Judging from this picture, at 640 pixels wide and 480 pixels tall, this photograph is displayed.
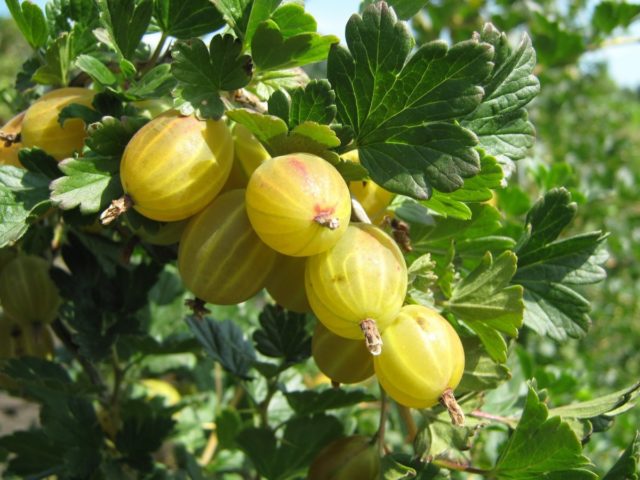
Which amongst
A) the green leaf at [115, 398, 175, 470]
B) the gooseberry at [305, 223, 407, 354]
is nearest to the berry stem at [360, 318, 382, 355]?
the gooseberry at [305, 223, 407, 354]

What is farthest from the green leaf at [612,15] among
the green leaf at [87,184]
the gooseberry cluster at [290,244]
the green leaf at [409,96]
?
the green leaf at [87,184]

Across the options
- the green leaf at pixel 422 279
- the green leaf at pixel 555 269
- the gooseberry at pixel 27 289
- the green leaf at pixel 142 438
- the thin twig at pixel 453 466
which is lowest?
the green leaf at pixel 142 438

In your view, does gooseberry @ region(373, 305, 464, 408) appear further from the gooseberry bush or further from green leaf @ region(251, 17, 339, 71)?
green leaf @ region(251, 17, 339, 71)

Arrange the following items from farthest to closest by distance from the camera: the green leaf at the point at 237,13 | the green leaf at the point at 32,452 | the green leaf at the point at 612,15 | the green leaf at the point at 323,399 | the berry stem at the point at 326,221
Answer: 1. the green leaf at the point at 612,15
2. the green leaf at the point at 32,452
3. the green leaf at the point at 323,399
4. the green leaf at the point at 237,13
5. the berry stem at the point at 326,221

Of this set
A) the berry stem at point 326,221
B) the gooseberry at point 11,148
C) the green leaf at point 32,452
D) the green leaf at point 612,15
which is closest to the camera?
the berry stem at point 326,221

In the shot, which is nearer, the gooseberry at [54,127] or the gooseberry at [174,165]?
the gooseberry at [174,165]

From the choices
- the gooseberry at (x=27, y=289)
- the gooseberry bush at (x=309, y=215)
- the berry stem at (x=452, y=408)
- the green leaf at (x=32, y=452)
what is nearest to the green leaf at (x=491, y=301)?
the gooseberry bush at (x=309, y=215)

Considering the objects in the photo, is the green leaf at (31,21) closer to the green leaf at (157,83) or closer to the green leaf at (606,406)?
the green leaf at (157,83)

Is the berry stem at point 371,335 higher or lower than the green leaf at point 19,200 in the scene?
lower
